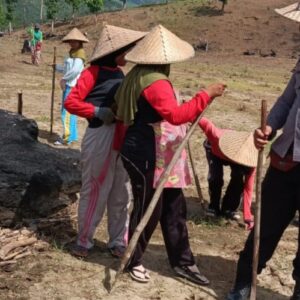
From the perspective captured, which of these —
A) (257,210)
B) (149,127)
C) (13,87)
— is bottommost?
(13,87)

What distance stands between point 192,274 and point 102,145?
3.93 ft

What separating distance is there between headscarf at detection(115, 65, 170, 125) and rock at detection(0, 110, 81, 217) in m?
1.35

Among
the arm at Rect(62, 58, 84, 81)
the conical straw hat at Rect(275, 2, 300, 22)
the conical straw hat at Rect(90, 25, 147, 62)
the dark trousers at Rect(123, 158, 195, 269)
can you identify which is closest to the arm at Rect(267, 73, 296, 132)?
the conical straw hat at Rect(275, 2, 300, 22)

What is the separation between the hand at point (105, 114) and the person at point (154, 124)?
206 millimetres

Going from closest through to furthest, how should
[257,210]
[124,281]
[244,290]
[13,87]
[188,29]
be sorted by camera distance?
[257,210] < [244,290] < [124,281] < [13,87] < [188,29]

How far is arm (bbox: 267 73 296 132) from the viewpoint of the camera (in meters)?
3.47

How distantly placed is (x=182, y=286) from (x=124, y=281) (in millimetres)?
435

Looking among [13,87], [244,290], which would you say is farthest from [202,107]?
[13,87]

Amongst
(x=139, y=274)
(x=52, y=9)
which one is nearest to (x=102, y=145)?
(x=139, y=274)

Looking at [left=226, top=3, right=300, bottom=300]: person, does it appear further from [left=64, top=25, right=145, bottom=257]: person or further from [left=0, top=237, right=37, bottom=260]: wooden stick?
[left=0, top=237, right=37, bottom=260]: wooden stick

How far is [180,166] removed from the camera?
379 cm

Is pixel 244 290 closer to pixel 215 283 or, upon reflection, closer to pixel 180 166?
pixel 215 283

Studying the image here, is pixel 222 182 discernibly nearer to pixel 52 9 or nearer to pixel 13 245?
pixel 13 245

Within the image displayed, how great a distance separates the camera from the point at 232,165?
5359 mm
